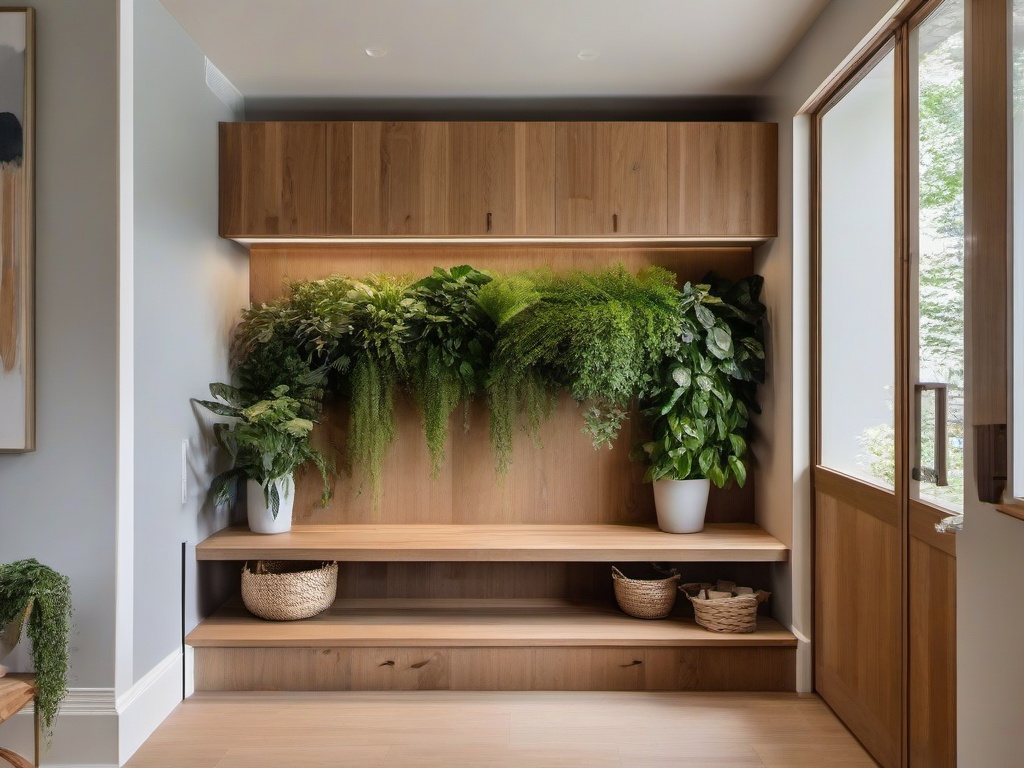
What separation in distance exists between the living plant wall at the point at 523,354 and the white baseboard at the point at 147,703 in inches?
42.9

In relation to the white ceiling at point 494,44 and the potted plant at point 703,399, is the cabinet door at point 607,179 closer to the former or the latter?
the white ceiling at point 494,44

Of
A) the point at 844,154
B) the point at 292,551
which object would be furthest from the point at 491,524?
the point at 844,154

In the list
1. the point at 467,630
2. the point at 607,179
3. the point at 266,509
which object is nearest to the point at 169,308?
the point at 266,509

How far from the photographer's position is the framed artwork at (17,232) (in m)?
2.31

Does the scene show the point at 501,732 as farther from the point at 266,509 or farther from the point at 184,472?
the point at 184,472

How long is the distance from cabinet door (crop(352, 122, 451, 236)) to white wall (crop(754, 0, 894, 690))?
4.66ft

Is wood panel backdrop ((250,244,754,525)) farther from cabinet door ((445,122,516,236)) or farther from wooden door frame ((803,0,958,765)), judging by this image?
wooden door frame ((803,0,958,765))

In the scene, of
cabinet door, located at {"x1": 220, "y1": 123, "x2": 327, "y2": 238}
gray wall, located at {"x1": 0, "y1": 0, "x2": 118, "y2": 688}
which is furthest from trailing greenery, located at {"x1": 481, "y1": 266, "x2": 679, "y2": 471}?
gray wall, located at {"x1": 0, "y1": 0, "x2": 118, "y2": 688}

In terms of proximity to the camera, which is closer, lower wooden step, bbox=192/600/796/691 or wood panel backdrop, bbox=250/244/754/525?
lower wooden step, bbox=192/600/796/691

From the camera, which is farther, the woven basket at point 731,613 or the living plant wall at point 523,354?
the living plant wall at point 523,354

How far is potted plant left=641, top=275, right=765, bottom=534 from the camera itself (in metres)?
3.19

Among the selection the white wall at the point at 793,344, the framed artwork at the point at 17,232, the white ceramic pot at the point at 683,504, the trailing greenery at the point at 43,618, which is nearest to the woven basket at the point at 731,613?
the white wall at the point at 793,344

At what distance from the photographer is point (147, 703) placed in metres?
2.59

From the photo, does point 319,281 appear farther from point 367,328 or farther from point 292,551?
point 292,551
